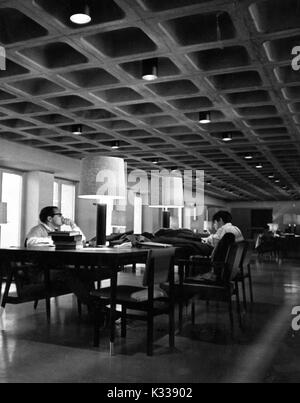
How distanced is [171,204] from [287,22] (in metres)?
2.53

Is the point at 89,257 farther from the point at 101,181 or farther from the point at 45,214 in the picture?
the point at 45,214

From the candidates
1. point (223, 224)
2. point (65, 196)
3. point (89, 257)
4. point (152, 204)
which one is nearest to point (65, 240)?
point (89, 257)

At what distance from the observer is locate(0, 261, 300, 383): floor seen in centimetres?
248

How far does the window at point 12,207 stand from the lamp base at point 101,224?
6222mm

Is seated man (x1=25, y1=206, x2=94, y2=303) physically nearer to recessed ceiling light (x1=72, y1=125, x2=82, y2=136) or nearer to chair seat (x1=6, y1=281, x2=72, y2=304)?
chair seat (x1=6, y1=281, x2=72, y2=304)

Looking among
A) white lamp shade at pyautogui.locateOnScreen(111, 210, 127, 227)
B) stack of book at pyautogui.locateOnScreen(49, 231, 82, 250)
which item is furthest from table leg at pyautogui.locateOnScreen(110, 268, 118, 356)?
white lamp shade at pyautogui.locateOnScreen(111, 210, 127, 227)

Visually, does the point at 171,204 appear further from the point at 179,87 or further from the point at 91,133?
the point at 91,133

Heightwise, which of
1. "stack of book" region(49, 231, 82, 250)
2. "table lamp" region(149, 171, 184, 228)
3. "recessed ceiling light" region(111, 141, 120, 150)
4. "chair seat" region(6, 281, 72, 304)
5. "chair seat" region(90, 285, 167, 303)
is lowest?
"chair seat" region(6, 281, 72, 304)

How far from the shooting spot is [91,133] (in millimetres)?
7594

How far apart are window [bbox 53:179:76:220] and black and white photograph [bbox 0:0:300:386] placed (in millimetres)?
3413

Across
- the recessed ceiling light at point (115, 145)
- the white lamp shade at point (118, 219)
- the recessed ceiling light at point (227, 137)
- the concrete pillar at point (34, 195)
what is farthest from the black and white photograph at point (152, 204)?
the white lamp shade at point (118, 219)

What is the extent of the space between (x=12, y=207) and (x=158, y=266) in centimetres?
719

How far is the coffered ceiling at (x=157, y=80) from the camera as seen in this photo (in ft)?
10.7

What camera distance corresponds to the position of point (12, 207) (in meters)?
9.39
